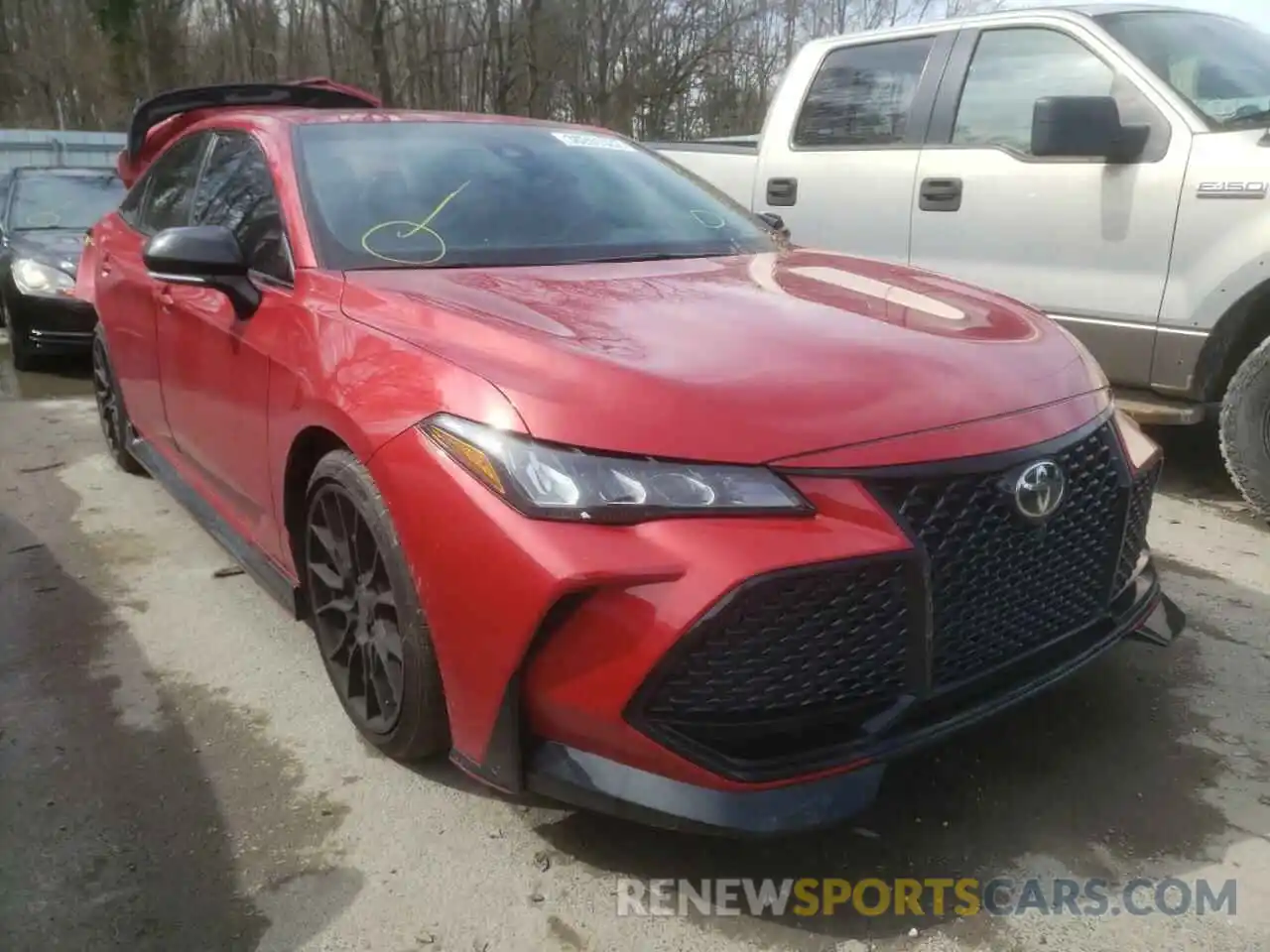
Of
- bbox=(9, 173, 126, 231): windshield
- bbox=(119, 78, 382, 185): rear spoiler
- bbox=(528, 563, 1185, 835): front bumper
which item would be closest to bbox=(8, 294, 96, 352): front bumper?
bbox=(9, 173, 126, 231): windshield

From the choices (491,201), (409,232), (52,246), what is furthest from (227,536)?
(52,246)

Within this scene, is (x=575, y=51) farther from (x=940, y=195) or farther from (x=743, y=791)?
(x=743, y=791)

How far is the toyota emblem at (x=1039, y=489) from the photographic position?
2.12 meters

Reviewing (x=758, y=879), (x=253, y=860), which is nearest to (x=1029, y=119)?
(x=758, y=879)

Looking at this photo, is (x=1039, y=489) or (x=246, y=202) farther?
(x=246, y=202)

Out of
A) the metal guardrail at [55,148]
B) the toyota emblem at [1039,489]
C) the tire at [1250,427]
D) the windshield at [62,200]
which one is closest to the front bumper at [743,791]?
the toyota emblem at [1039,489]

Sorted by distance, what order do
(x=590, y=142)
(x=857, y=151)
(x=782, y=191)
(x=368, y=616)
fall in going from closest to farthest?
(x=368, y=616), (x=590, y=142), (x=857, y=151), (x=782, y=191)

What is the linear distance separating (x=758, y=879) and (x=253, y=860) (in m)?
1.07

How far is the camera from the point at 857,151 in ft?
17.6

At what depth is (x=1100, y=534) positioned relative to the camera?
2387mm

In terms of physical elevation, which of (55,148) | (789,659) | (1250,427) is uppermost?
(55,148)

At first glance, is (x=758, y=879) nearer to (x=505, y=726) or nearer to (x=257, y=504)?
(x=505, y=726)

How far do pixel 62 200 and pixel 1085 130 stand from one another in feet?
25.8

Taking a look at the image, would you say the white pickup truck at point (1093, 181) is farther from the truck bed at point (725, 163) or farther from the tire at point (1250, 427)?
the truck bed at point (725, 163)
